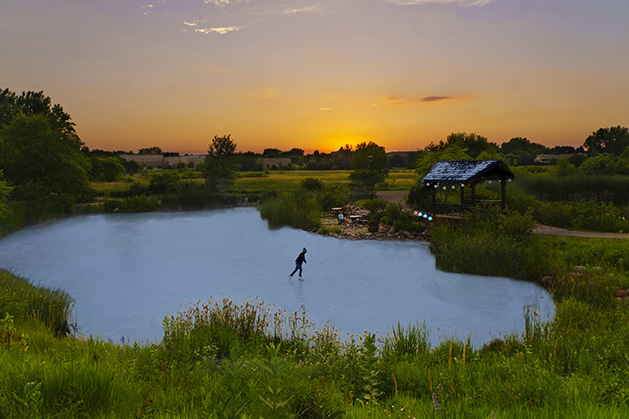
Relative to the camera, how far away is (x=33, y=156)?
2600 cm

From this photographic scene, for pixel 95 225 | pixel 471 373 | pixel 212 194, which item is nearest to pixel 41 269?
pixel 95 225

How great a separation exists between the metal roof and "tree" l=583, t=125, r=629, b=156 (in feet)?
256

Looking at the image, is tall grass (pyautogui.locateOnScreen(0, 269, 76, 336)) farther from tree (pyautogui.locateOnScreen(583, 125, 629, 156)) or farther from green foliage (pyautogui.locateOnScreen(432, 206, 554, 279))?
tree (pyautogui.locateOnScreen(583, 125, 629, 156))

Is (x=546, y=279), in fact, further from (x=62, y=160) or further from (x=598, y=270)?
(x=62, y=160)

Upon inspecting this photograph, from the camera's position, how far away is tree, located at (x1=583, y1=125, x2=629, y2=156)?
83.2 metres

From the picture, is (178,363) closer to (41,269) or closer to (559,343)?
(559,343)

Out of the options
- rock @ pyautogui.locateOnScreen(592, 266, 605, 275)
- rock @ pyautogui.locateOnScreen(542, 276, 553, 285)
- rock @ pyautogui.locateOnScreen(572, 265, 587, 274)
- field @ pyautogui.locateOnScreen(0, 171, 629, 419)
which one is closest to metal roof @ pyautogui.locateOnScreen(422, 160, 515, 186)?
field @ pyautogui.locateOnScreen(0, 171, 629, 419)

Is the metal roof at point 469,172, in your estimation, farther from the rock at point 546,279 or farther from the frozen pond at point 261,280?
the rock at point 546,279

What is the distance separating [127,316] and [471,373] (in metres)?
8.36

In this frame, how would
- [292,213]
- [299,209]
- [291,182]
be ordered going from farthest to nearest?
1. [291,182]
2. [299,209]
3. [292,213]

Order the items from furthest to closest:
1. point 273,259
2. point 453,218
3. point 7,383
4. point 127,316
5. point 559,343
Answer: point 453,218
point 273,259
point 127,316
point 559,343
point 7,383

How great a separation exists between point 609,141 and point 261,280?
4061 inches

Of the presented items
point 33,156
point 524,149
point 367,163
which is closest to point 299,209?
point 33,156

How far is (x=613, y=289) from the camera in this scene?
29.4 feet
